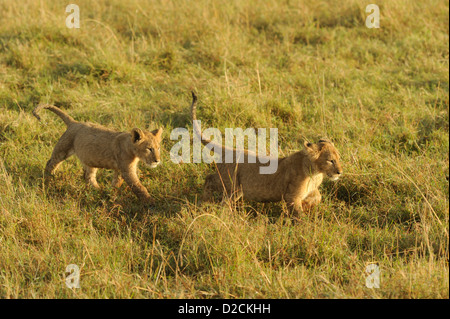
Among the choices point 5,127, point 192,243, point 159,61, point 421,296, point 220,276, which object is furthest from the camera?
point 159,61

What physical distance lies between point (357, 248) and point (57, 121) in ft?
13.5

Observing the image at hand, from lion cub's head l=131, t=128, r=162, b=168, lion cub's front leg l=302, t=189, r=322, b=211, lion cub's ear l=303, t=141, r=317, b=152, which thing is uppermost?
lion cub's ear l=303, t=141, r=317, b=152

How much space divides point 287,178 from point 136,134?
1.50 m

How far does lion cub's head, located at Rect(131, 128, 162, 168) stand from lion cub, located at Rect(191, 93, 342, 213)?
21.4 inches

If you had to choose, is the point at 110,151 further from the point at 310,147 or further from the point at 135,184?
the point at 310,147

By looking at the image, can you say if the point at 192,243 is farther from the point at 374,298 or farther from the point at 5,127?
the point at 5,127

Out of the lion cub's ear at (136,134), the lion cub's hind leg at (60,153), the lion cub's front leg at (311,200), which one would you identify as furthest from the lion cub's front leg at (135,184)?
the lion cub's front leg at (311,200)

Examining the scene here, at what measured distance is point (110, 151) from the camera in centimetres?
525

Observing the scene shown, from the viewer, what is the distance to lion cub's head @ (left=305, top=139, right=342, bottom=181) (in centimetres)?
452

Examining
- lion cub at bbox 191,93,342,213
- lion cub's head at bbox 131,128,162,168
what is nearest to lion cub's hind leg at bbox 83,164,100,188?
lion cub's head at bbox 131,128,162,168

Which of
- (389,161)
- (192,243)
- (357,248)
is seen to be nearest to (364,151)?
(389,161)

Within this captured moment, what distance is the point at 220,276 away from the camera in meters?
3.81

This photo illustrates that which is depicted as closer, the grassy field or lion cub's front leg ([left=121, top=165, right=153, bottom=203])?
the grassy field

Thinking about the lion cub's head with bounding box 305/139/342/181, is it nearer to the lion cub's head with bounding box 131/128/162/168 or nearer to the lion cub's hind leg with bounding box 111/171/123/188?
the lion cub's head with bounding box 131/128/162/168
